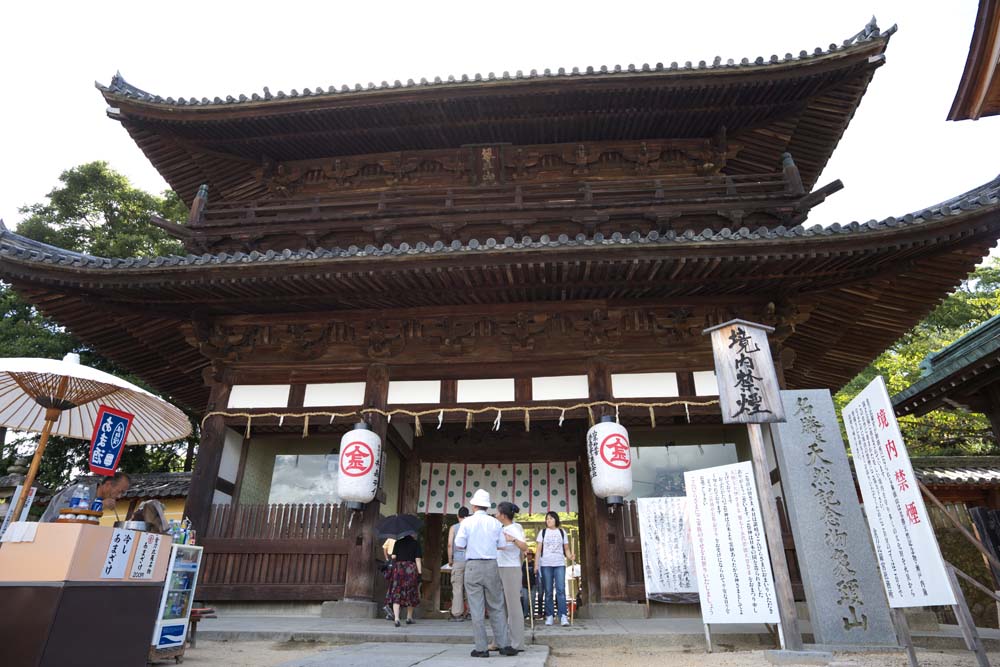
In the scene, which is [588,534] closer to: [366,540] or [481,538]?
[366,540]

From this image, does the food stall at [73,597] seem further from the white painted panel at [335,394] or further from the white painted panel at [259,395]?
the white painted panel at [259,395]

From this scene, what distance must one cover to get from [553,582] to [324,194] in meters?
8.43

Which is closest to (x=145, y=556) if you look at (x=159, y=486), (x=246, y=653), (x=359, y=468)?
(x=246, y=653)

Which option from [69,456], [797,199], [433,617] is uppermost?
[797,199]

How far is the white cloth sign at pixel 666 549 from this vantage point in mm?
7113

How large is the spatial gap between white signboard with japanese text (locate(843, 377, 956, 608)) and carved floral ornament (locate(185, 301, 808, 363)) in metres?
3.86

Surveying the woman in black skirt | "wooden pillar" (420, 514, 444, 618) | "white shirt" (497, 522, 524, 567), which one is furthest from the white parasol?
"wooden pillar" (420, 514, 444, 618)

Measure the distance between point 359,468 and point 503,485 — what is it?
14.3 ft

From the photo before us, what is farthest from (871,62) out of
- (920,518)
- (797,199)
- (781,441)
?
(920,518)

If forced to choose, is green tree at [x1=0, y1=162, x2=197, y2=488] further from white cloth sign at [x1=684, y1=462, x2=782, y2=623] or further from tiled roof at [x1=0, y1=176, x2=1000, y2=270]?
white cloth sign at [x1=684, y1=462, x2=782, y2=623]

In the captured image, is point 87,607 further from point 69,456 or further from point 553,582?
point 69,456

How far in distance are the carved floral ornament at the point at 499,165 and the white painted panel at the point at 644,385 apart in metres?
4.26

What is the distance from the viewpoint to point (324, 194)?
11.5 metres

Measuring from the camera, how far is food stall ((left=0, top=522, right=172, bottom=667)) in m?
3.63
